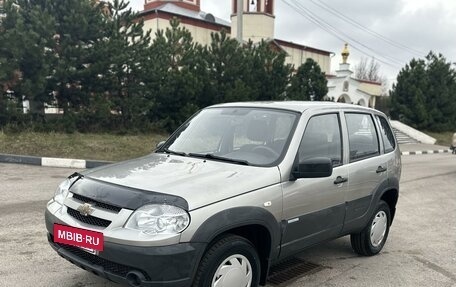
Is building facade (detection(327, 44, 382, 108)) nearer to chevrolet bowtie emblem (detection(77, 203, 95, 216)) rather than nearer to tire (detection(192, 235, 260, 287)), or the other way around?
tire (detection(192, 235, 260, 287))

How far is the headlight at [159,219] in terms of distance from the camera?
2.91 meters

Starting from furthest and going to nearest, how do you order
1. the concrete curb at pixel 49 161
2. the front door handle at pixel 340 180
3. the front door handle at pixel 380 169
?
the concrete curb at pixel 49 161
the front door handle at pixel 380 169
the front door handle at pixel 340 180

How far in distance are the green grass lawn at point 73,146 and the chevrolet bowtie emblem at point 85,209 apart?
968cm

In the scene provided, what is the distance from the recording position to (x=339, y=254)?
5.18 m

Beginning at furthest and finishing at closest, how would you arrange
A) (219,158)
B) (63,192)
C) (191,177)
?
(219,158) → (63,192) → (191,177)

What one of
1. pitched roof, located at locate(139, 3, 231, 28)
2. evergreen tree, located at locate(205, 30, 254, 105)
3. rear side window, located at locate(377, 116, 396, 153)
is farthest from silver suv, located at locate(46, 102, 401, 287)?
pitched roof, located at locate(139, 3, 231, 28)

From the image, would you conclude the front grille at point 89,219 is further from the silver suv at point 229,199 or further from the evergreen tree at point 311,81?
the evergreen tree at point 311,81

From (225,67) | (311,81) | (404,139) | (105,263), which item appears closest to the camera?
(105,263)

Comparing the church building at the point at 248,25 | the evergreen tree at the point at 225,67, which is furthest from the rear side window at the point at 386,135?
the church building at the point at 248,25

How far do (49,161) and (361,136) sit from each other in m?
9.10

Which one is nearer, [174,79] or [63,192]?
[63,192]

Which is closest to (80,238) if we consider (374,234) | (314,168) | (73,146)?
(314,168)

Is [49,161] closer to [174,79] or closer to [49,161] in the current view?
[49,161]

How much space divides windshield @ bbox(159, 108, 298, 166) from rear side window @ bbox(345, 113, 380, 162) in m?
0.86
